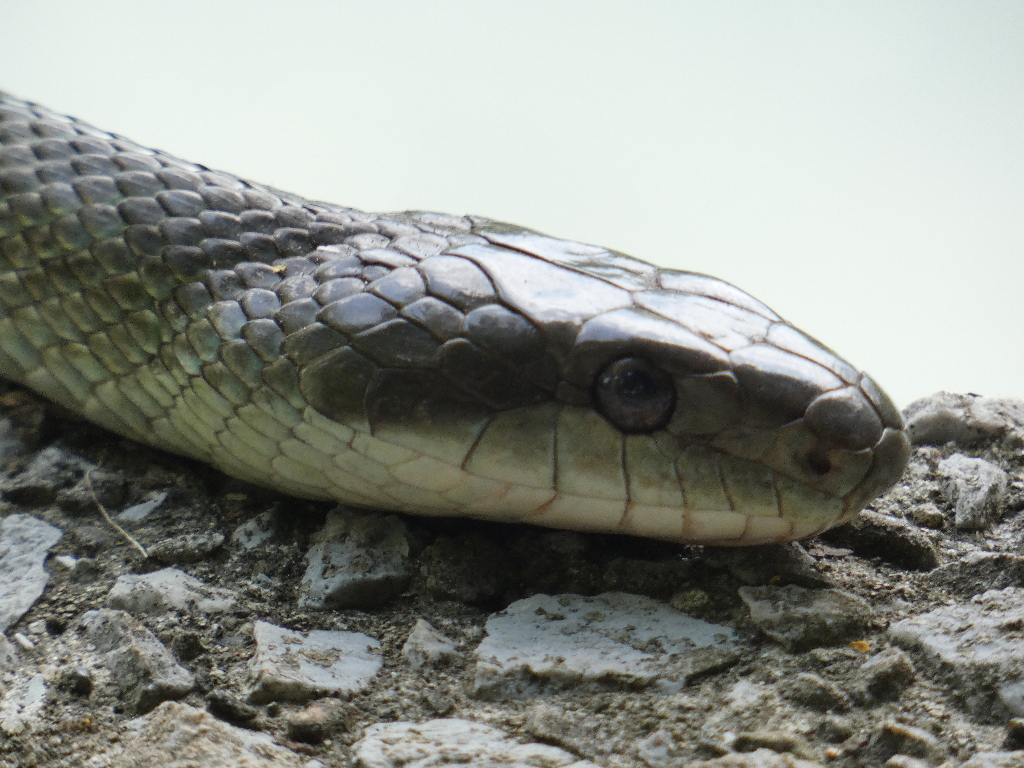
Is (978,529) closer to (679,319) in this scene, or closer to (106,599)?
(679,319)

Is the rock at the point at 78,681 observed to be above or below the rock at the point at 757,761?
below

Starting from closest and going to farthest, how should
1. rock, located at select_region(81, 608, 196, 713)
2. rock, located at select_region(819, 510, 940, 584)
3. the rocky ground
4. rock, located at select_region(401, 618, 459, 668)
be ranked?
the rocky ground, rock, located at select_region(81, 608, 196, 713), rock, located at select_region(401, 618, 459, 668), rock, located at select_region(819, 510, 940, 584)

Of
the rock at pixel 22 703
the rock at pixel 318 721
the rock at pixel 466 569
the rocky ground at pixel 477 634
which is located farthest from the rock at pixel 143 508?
the rock at pixel 318 721

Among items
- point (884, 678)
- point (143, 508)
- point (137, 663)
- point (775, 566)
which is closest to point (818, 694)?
point (884, 678)

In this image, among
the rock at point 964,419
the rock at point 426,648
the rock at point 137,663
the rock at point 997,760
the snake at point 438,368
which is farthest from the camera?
the rock at point 964,419

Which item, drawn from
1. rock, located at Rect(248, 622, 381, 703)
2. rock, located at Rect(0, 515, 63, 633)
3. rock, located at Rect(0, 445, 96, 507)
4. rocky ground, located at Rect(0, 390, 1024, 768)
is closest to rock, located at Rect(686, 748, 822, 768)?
rocky ground, located at Rect(0, 390, 1024, 768)

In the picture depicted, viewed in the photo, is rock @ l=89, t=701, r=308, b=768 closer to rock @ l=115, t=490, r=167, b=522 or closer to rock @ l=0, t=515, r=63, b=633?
rock @ l=0, t=515, r=63, b=633

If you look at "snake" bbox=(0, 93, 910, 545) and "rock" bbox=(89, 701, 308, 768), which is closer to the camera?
"rock" bbox=(89, 701, 308, 768)

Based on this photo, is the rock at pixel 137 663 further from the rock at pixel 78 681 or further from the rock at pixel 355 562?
the rock at pixel 355 562
